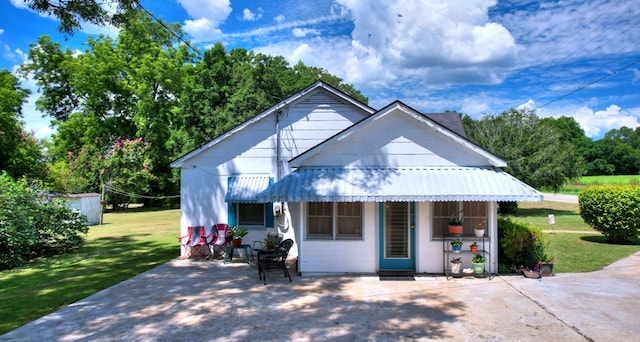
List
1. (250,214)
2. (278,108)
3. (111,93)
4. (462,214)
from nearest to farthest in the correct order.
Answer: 1. (462,214)
2. (278,108)
3. (250,214)
4. (111,93)

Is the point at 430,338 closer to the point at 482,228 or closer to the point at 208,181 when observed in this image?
the point at 482,228

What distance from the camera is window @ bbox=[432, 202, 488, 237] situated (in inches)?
401

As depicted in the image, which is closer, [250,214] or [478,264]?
[478,264]

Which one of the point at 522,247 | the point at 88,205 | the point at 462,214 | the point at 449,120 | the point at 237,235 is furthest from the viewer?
the point at 88,205

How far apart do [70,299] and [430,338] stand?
24.5 ft

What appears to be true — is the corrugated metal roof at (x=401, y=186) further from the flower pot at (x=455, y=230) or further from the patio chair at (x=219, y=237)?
the patio chair at (x=219, y=237)

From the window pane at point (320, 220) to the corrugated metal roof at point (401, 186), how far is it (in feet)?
2.63

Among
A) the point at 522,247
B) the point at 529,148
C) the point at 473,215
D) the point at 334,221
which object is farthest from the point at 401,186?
the point at 529,148

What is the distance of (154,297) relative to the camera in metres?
8.41

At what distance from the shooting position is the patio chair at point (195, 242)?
12750mm

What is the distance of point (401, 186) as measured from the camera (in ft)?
32.2

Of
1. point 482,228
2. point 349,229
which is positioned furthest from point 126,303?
point 482,228

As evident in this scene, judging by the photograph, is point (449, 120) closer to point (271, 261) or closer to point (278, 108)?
point (278, 108)

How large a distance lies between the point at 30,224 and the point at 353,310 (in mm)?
11266
